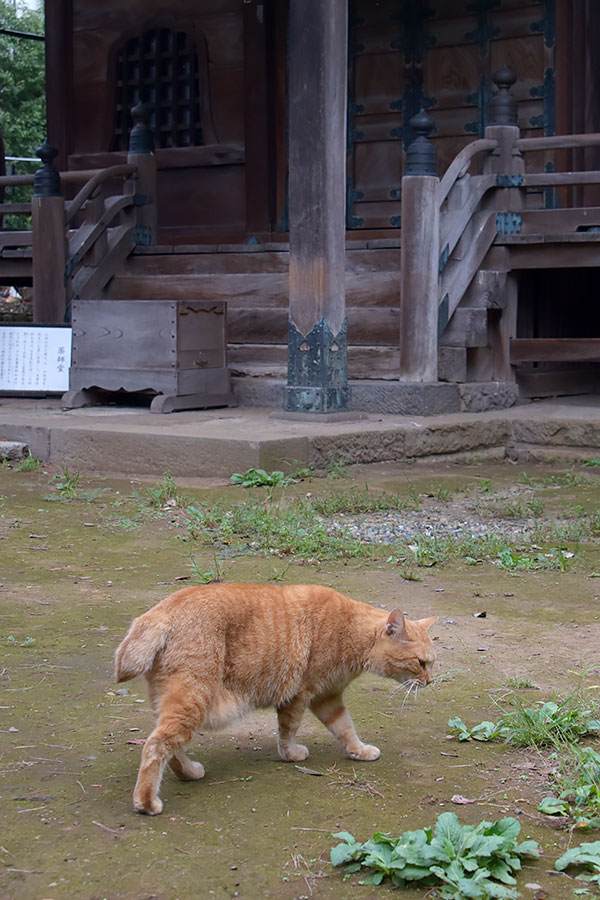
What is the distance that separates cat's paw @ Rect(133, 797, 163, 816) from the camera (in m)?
2.71

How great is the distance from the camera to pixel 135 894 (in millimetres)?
2336


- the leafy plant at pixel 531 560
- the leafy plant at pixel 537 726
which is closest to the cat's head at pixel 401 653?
the leafy plant at pixel 537 726

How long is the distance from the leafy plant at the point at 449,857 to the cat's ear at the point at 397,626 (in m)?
0.64

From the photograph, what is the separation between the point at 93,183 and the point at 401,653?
27.8 ft

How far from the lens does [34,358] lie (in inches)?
390

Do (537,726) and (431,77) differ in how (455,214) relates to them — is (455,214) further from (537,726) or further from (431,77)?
(537,726)

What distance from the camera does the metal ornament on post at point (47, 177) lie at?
34.7 feet

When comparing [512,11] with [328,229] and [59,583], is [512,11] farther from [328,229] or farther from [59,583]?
[59,583]

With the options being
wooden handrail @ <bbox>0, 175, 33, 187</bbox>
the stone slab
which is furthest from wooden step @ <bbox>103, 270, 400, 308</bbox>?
wooden handrail @ <bbox>0, 175, 33, 187</bbox>

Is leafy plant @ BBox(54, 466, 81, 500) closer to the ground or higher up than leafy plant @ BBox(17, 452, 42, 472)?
closer to the ground

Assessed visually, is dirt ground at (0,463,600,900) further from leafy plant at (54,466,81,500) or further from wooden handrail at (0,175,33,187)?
wooden handrail at (0,175,33,187)

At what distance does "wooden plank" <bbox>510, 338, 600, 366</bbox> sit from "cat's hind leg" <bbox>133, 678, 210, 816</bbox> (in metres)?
7.01

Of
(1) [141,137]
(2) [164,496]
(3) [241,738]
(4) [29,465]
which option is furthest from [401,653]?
(1) [141,137]

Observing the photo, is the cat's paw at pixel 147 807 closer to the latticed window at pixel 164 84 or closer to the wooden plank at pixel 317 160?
the wooden plank at pixel 317 160
